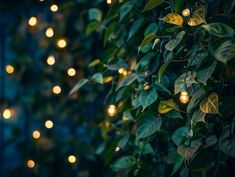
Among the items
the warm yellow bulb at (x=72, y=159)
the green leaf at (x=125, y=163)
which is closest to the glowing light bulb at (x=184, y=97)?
the green leaf at (x=125, y=163)

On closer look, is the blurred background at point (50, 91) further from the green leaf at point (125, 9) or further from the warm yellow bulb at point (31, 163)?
the green leaf at point (125, 9)

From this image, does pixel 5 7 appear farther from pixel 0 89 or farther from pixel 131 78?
pixel 131 78

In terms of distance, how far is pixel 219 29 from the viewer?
115cm

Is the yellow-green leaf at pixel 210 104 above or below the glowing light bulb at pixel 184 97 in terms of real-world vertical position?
above

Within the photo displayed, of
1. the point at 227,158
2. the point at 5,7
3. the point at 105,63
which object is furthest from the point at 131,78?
the point at 5,7

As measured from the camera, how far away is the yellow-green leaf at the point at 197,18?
123 centimetres

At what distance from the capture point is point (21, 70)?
2.69m

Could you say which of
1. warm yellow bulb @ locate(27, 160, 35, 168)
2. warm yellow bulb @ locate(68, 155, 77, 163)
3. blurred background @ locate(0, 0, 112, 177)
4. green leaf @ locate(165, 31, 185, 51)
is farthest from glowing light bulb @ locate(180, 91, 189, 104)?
warm yellow bulb @ locate(27, 160, 35, 168)

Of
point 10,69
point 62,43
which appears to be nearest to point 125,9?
point 62,43

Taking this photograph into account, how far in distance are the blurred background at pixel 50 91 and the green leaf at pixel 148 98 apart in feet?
3.16

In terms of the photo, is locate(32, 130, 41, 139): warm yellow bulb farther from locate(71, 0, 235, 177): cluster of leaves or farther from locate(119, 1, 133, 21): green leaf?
locate(119, 1, 133, 21): green leaf

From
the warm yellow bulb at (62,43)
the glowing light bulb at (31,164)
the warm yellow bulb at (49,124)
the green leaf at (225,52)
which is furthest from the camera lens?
the glowing light bulb at (31,164)

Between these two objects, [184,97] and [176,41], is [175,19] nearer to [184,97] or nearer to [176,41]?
[176,41]

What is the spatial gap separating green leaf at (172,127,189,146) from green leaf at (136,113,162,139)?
0.06 m
